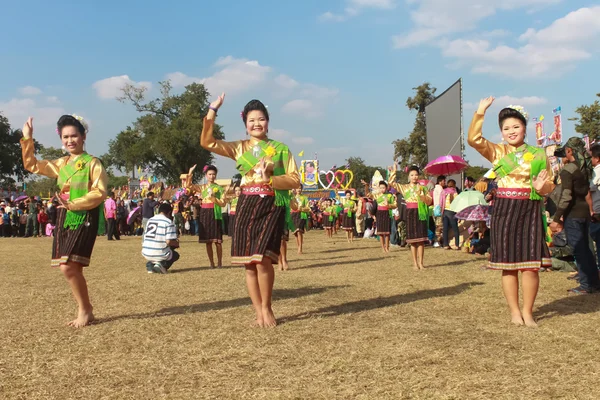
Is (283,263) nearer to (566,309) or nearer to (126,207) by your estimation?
(566,309)

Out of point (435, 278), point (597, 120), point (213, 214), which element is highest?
point (597, 120)

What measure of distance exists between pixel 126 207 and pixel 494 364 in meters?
26.4

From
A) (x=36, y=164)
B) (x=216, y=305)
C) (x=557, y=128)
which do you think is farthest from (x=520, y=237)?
(x=557, y=128)

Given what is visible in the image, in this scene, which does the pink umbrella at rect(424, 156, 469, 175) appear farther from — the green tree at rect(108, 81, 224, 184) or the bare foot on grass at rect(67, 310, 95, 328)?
the green tree at rect(108, 81, 224, 184)

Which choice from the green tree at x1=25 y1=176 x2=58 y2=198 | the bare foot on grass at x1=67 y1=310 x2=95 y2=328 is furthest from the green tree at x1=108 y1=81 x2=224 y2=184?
the bare foot on grass at x1=67 y1=310 x2=95 y2=328

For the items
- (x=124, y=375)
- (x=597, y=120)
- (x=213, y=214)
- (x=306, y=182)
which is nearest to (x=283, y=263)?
(x=213, y=214)

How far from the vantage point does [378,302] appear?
6484 millimetres

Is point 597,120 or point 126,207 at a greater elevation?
point 597,120

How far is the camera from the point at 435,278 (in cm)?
Answer: 867

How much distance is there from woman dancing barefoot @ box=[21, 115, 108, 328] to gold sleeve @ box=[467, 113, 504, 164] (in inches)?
154

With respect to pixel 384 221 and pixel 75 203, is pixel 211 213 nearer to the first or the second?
pixel 75 203

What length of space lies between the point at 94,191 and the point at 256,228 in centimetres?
172

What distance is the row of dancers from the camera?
517 centimetres

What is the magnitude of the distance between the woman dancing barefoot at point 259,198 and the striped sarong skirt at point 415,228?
5.34 metres
